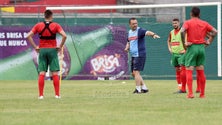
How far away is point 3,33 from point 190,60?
17623 millimetres

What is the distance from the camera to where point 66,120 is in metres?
12.6

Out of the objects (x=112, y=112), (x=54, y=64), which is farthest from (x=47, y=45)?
(x=112, y=112)

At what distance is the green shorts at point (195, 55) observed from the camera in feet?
58.8

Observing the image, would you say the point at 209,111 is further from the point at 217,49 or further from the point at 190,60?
the point at 217,49

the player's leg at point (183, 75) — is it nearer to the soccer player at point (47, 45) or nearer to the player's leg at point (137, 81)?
the player's leg at point (137, 81)

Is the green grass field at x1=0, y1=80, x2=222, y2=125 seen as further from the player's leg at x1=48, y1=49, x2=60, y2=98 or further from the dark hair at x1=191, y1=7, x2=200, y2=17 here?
the dark hair at x1=191, y1=7, x2=200, y2=17

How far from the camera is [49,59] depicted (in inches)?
727

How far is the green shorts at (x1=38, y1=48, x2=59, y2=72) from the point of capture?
60.2 ft

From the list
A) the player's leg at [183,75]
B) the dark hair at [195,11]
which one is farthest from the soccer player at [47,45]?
the player's leg at [183,75]

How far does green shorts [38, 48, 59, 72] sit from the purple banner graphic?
15331mm

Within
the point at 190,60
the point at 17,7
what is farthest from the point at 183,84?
the point at 17,7

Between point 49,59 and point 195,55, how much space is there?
3.49 m

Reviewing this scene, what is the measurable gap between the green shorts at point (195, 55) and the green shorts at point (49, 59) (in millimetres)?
3150

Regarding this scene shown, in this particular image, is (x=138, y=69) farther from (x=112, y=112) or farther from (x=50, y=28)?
(x=112, y=112)
